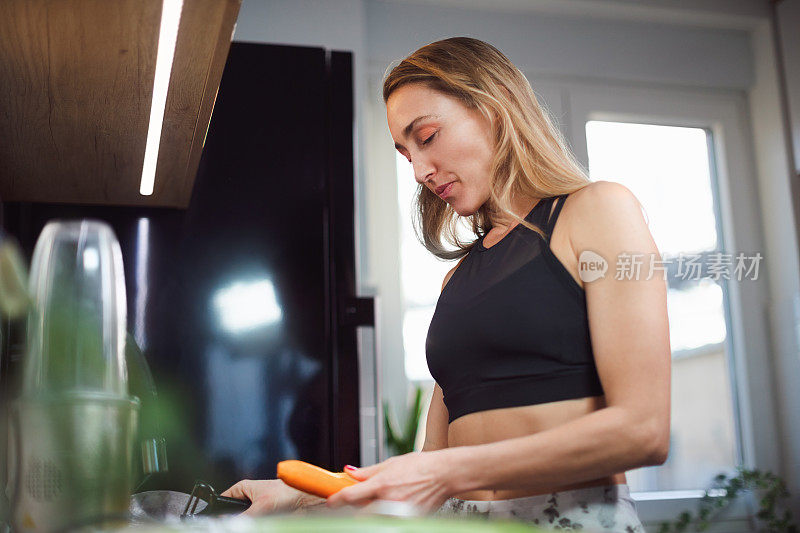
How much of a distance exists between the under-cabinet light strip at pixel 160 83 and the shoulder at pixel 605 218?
486 mm

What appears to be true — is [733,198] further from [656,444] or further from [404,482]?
[404,482]

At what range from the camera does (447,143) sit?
1143 millimetres

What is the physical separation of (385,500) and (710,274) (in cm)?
→ 255

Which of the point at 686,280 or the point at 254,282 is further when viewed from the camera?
the point at 686,280

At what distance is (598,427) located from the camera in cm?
77

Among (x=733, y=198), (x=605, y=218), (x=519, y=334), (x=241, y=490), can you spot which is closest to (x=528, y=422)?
(x=519, y=334)

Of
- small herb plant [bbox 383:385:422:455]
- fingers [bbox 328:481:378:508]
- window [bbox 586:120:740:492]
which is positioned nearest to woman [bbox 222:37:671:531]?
fingers [bbox 328:481:378:508]

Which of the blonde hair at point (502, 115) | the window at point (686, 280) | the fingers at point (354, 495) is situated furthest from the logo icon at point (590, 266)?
the window at point (686, 280)

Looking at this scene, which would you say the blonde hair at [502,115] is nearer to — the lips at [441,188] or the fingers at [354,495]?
the lips at [441,188]

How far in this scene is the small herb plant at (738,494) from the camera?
105 inches

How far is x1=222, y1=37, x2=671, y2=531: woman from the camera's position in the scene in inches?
30.1

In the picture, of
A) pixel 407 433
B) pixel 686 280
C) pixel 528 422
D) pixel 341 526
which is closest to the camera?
pixel 341 526

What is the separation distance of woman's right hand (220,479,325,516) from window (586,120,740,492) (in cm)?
205

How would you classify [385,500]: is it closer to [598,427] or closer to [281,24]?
[598,427]
